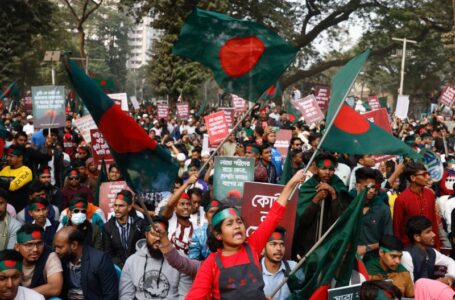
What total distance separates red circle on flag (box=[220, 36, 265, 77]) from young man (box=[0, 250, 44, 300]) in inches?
95.4

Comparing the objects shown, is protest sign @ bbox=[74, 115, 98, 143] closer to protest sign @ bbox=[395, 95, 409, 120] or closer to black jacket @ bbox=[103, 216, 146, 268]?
black jacket @ bbox=[103, 216, 146, 268]

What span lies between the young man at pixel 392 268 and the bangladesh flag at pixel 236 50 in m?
1.64

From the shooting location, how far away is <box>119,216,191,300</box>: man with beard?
492cm

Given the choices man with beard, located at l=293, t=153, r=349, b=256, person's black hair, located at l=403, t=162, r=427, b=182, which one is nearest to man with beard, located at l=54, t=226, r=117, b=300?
man with beard, located at l=293, t=153, r=349, b=256

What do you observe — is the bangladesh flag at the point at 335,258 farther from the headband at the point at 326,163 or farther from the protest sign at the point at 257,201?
the protest sign at the point at 257,201

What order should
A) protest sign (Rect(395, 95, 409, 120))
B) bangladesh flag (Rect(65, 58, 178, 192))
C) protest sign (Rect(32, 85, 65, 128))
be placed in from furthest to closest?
protest sign (Rect(395, 95, 409, 120)) → protest sign (Rect(32, 85, 65, 128)) → bangladesh flag (Rect(65, 58, 178, 192))

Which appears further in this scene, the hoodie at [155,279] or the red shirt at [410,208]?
the red shirt at [410,208]

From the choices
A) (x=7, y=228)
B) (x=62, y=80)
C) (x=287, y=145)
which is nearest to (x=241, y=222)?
(x=7, y=228)

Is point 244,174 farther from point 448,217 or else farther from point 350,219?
point 350,219

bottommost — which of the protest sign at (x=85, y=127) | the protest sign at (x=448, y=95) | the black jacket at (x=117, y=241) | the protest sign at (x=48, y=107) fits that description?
the black jacket at (x=117, y=241)

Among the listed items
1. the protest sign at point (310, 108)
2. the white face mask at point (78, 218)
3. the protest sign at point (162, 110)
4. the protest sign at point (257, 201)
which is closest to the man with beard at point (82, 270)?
the white face mask at point (78, 218)

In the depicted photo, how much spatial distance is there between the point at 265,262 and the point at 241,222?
106 centimetres

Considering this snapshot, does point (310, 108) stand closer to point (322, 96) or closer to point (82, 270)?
point (322, 96)

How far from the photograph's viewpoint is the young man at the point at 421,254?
18.1 ft
